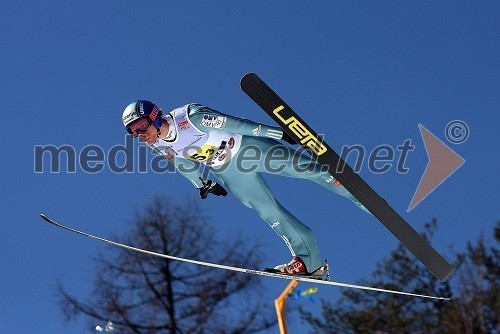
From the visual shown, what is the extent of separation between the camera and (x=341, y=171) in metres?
7.86

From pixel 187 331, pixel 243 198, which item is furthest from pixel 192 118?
pixel 187 331

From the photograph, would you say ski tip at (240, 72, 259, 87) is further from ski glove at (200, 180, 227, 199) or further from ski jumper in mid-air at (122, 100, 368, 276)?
ski glove at (200, 180, 227, 199)

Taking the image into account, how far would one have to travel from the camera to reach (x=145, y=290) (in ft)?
47.2

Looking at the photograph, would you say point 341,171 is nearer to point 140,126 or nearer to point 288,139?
point 288,139

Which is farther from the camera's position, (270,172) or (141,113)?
(270,172)

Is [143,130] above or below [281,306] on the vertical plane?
above

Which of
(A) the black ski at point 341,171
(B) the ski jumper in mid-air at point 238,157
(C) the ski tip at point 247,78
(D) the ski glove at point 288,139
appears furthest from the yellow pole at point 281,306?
(C) the ski tip at point 247,78

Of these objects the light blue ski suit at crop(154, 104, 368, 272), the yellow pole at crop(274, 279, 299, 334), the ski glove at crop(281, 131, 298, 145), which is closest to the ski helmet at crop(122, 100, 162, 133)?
the light blue ski suit at crop(154, 104, 368, 272)

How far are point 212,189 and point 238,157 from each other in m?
0.40

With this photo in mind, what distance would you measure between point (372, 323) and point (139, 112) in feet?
39.9

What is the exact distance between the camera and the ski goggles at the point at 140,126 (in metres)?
7.61

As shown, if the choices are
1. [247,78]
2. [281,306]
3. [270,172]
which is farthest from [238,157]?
[281,306]

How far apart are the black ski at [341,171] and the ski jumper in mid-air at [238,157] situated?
0.50ft

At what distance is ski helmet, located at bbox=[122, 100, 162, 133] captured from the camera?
299 inches
